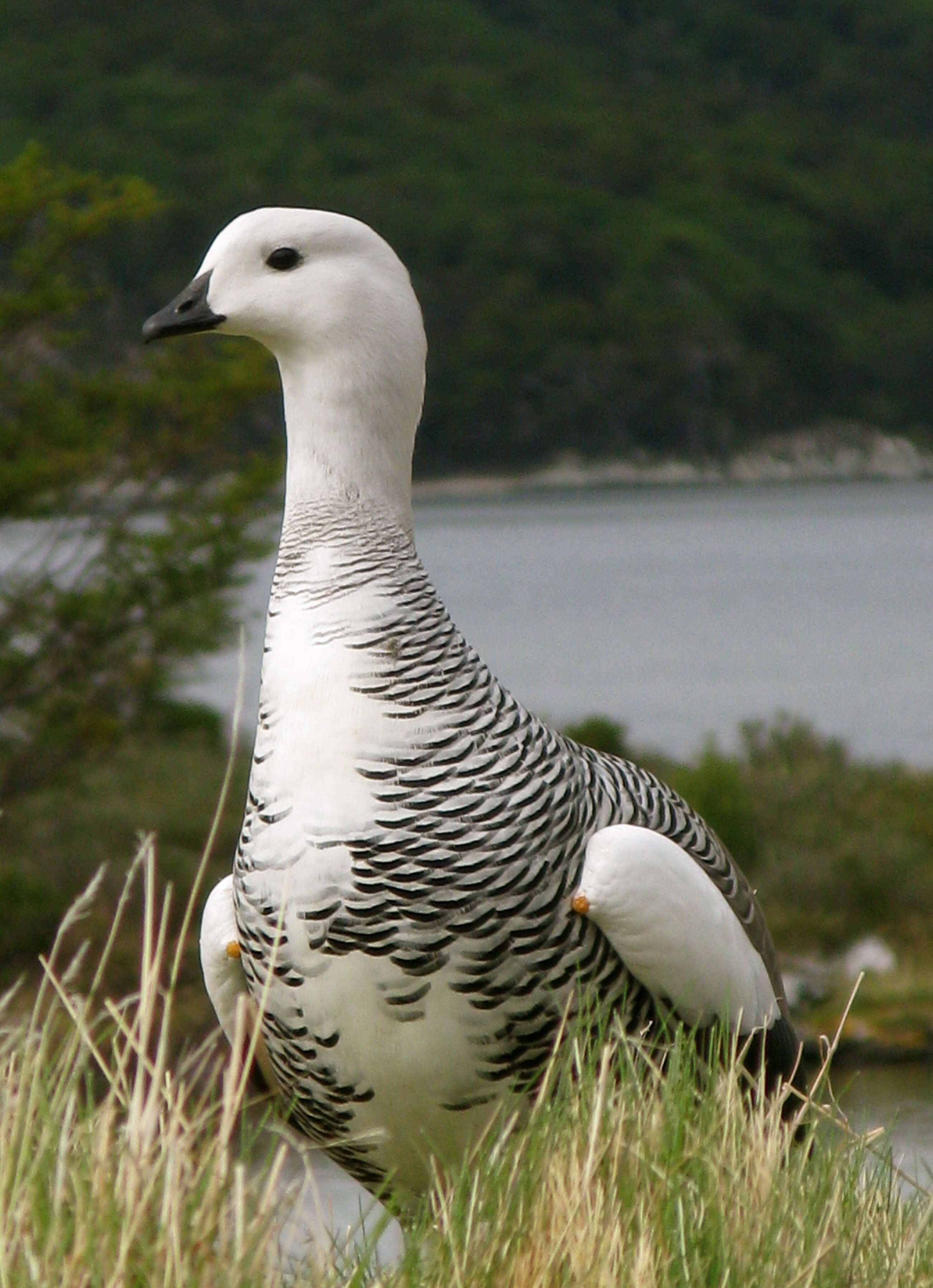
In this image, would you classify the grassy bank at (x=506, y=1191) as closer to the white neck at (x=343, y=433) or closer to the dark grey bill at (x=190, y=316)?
the white neck at (x=343, y=433)

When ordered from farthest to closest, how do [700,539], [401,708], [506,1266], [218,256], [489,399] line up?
1. [700,539]
2. [489,399]
3. [218,256]
4. [401,708]
5. [506,1266]

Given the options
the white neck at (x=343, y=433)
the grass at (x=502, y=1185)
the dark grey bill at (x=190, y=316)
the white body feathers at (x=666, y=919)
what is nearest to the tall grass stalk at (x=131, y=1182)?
the grass at (x=502, y=1185)

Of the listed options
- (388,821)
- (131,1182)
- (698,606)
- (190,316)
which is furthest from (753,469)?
(131,1182)

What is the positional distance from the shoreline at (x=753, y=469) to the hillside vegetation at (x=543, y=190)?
23.0 inches

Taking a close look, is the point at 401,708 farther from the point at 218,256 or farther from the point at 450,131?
A: the point at 450,131

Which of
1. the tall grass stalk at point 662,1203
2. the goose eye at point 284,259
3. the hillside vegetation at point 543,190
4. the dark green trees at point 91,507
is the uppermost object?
the goose eye at point 284,259

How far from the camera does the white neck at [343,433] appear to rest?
342 cm

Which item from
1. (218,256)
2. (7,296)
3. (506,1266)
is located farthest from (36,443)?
(506,1266)

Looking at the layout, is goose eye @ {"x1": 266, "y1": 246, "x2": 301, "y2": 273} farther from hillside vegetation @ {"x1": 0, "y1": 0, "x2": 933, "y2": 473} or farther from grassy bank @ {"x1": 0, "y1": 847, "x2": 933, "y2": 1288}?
hillside vegetation @ {"x1": 0, "y1": 0, "x2": 933, "y2": 473}

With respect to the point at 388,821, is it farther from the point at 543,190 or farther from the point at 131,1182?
the point at 543,190

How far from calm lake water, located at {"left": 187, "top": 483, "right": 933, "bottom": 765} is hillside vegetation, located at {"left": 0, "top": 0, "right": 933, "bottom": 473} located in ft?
12.1

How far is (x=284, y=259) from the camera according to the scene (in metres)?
3.44

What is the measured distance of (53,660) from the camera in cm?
1323

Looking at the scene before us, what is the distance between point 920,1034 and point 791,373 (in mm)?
43977
